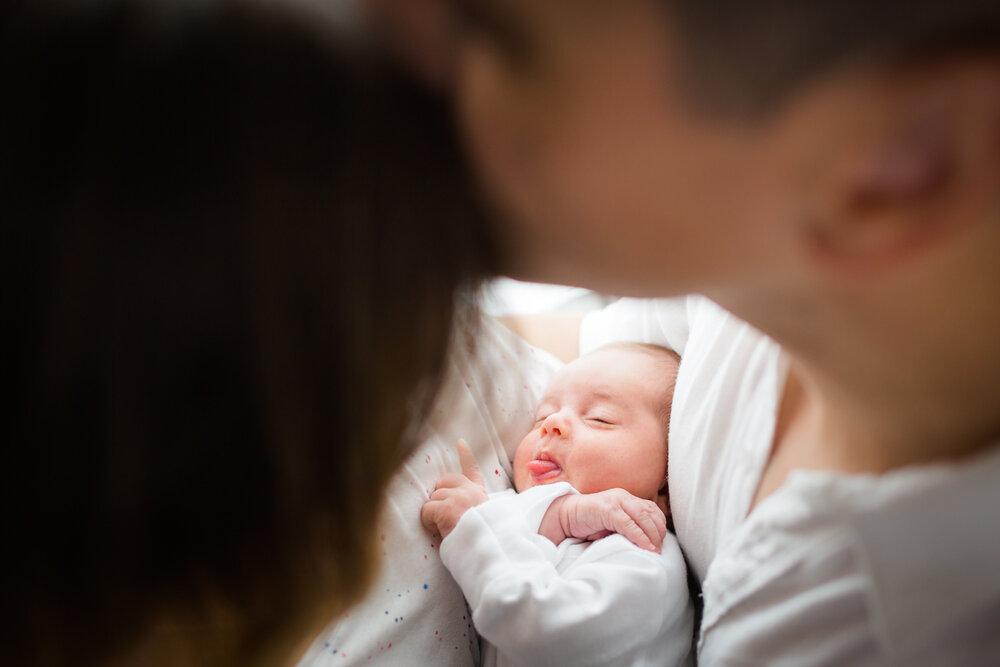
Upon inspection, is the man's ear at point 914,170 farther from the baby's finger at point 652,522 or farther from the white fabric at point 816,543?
the baby's finger at point 652,522

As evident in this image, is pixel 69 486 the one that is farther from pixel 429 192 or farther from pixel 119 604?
pixel 429 192

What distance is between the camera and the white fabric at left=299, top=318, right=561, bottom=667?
0.73 metres

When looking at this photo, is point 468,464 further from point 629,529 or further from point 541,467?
point 629,529

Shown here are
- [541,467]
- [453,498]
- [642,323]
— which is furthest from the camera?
[642,323]

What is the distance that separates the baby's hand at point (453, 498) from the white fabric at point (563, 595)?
25 mm

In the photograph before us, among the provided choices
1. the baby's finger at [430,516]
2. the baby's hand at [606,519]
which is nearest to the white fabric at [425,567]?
the baby's finger at [430,516]

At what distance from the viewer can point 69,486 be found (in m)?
0.39

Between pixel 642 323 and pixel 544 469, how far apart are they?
33 centimetres

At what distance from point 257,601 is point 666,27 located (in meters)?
0.44

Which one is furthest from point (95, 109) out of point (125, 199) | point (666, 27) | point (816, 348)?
point (816, 348)

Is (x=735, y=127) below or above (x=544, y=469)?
above

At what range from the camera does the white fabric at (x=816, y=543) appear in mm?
453

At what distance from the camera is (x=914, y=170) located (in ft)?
1.02

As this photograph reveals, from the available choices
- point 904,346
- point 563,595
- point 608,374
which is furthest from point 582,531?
point 904,346
